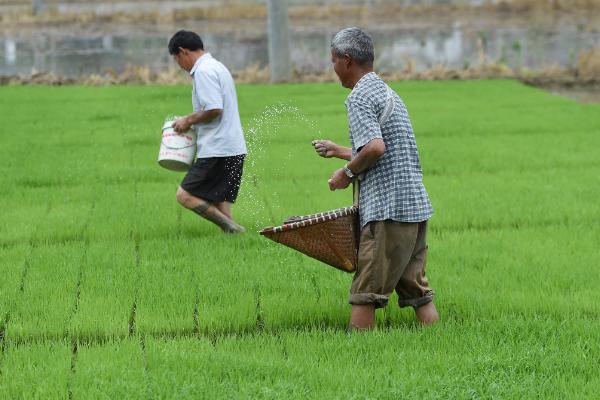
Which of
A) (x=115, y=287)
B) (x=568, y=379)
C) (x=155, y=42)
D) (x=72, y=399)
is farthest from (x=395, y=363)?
(x=155, y=42)

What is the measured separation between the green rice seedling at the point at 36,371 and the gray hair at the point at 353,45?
2.01m

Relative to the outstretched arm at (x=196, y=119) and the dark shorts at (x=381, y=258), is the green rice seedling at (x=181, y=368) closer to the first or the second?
the dark shorts at (x=381, y=258)

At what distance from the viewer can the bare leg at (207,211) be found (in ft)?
26.2

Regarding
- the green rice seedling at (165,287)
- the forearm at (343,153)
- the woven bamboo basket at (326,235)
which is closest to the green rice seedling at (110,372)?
the green rice seedling at (165,287)

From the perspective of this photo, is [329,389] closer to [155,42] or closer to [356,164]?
[356,164]

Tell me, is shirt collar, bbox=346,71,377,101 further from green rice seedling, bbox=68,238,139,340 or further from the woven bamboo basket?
green rice seedling, bbox=68,238,139,340

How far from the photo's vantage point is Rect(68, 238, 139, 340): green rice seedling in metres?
5.92

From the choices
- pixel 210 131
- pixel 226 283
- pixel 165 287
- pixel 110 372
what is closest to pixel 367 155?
pixel 110 372

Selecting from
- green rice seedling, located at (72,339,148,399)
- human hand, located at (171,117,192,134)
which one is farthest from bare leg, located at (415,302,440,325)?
human hand, located at (171,117,192,134)

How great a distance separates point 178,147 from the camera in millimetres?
7938

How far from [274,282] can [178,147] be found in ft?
5.30

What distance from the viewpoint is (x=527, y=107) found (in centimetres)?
1549

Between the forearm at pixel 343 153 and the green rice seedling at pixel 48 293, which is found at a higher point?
the forearm at pixel 343 153

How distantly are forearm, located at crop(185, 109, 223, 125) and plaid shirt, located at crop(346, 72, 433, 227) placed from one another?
247cm
